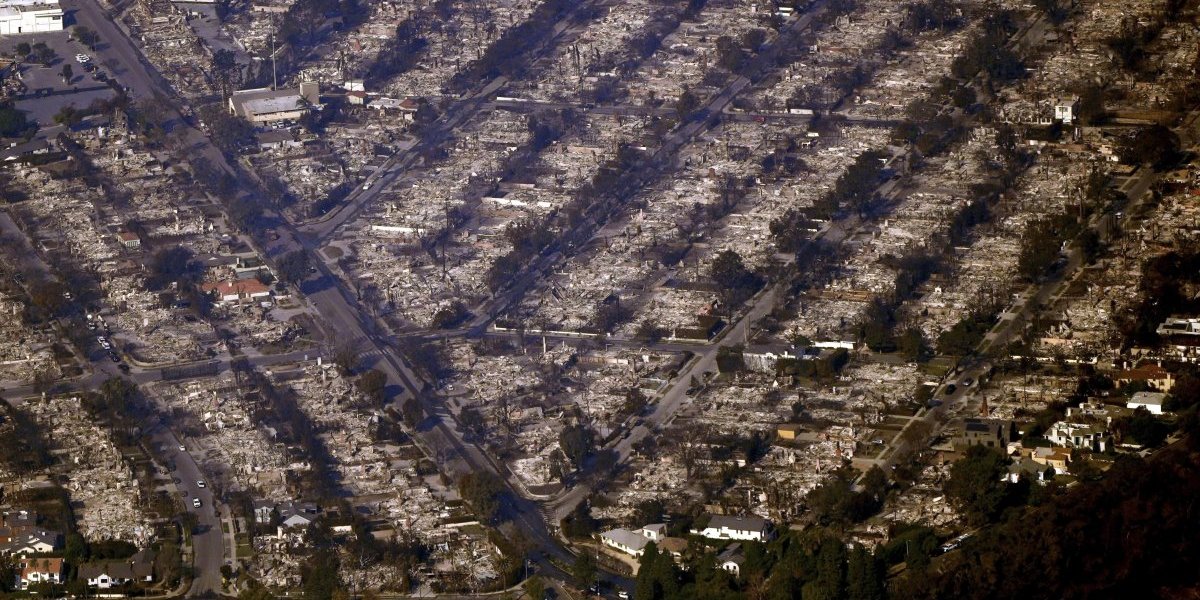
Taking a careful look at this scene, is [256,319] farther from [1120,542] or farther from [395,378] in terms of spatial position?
[1120,542]

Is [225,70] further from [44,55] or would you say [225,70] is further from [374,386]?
[374,386]

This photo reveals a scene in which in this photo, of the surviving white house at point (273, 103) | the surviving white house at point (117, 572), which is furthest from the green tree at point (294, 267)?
the surviving white house at point (117, 572)

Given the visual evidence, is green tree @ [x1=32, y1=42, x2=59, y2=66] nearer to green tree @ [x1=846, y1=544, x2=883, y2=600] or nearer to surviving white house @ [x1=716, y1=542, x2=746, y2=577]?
surviving white house @ [x1=716, y1=542, x2=746, y2=577]

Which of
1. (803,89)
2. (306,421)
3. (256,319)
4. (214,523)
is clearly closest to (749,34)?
(803,89)

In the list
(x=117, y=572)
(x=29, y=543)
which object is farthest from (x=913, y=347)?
(x=29, y=543)

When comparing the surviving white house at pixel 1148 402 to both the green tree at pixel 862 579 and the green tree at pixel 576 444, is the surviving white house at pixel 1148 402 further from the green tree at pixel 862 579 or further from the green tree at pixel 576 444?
the green tree at pixel 576 444

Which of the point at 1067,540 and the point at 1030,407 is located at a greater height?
the point at 1030,407

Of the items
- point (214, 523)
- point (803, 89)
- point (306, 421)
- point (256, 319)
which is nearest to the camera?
point (214, 523)
